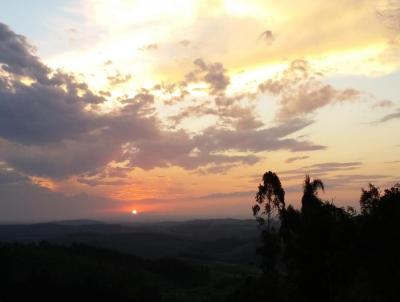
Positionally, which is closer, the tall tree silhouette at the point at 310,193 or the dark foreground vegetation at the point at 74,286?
the tall tree silhouette at the point at 310,193

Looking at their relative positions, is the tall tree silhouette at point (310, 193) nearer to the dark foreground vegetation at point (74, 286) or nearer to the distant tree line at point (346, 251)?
the distant tree line at point (346, 251)

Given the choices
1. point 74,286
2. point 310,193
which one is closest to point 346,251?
point 310,193

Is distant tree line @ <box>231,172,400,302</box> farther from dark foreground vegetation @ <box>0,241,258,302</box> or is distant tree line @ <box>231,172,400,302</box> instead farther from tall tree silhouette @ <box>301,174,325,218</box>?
dark foreground vegetation @ <box>0,241,258,302</box>

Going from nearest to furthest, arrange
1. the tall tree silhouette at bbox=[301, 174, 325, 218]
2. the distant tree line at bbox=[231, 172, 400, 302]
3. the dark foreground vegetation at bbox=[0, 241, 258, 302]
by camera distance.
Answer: the distant tree line at bbox=[231, 172, 400, 302], the tall tree silhouette at bbox=[301, 174, 325, 218], the dark foreground vegetation at bbox=[0, 241, 258, 302]

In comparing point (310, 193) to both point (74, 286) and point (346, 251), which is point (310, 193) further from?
point (74, 286)

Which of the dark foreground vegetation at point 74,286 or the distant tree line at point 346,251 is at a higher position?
the distant tree line at point 346,251

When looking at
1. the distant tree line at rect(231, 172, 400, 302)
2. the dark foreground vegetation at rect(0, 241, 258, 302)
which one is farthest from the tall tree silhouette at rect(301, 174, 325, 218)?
the dark foreground vegetation at rect(0, 241, 258, 302)

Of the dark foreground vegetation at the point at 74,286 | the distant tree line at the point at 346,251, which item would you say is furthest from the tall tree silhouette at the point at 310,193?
the dark foreground vegetation at the point at 74,286

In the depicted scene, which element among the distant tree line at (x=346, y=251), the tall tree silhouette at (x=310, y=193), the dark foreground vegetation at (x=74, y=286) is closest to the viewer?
the distant tree line at (x=346, y=251)

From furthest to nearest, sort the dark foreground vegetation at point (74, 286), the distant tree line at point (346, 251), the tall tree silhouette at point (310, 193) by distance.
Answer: the dark foreground vegetation at point (74, 286) → the tall tree silhouette at point (310, 193) → the distant tree line at point (346, 251)

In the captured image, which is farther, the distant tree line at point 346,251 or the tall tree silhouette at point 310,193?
the tall tree silhouette at point 310,193

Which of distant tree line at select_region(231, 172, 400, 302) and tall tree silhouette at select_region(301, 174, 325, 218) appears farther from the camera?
tall tree silhouette at select_region(301, 174, 325, 218)

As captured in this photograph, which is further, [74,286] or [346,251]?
[74,286]

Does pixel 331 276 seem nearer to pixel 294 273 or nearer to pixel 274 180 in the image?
pixel 294 273
